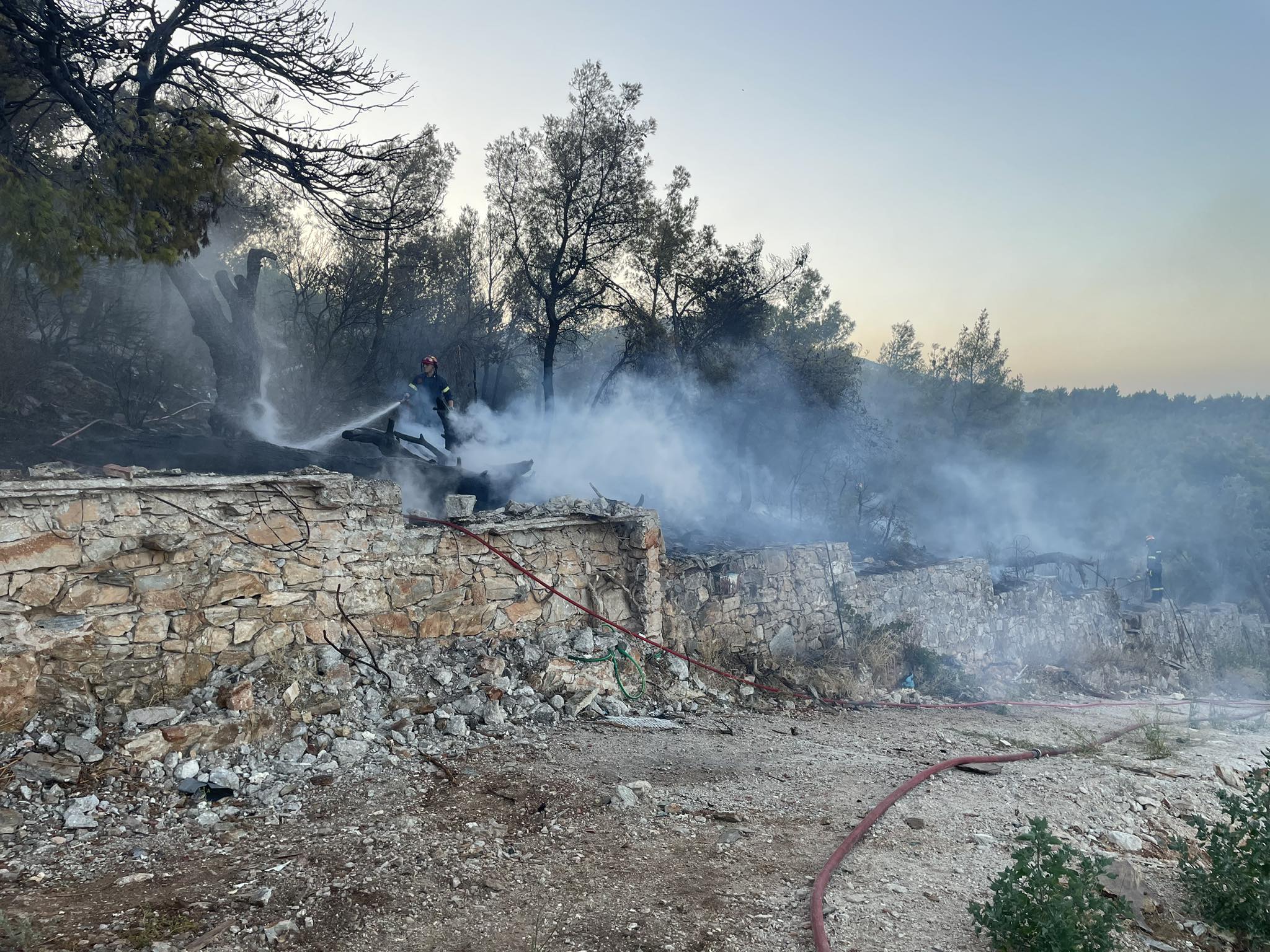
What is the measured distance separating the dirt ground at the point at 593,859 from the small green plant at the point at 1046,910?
255mm

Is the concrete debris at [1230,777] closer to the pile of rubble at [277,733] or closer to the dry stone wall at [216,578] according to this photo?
the pile of rubble at [277,733]

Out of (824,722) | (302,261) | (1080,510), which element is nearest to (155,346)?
(302,261)

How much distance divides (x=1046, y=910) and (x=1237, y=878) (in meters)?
1.79

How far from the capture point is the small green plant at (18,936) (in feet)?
10.1

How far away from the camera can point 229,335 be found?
35.6 feet

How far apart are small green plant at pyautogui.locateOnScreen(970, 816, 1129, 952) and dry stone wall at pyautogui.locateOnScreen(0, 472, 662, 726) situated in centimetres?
506

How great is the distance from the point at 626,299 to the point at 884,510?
1281cm

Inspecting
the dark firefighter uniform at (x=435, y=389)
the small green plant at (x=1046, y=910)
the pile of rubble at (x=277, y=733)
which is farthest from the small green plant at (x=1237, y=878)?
the dark firefighter uniform at (x=435, y=389)

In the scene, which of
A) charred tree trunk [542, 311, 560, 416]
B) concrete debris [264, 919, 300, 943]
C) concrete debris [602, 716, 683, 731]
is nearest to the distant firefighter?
charred tree trunk [542, 311, 560, 416]

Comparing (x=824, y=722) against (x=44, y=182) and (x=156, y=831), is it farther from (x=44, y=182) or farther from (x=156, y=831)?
(x=44, y=182)

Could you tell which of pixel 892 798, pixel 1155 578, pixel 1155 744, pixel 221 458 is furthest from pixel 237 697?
pixel 1155 578

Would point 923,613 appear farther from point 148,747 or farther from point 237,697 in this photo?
point 148,747

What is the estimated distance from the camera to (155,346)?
50.2 feet

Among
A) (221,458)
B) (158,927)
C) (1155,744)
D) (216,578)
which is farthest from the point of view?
(1155,744)
